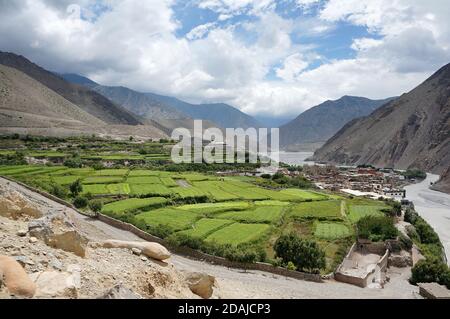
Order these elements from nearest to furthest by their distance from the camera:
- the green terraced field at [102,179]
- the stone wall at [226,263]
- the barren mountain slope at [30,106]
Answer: the stone wall at [226,263], the green terraced field at [102,179], the barren mountain slope at [30,106]

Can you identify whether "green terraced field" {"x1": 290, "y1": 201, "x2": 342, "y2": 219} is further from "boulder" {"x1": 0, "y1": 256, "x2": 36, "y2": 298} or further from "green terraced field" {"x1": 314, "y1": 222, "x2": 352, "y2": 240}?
"boulder" {"x1": 0, "y1": 256, "x2": 36, "y2": 298}

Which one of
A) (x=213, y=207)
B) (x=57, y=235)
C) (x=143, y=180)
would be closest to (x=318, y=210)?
(x=213, y=207)

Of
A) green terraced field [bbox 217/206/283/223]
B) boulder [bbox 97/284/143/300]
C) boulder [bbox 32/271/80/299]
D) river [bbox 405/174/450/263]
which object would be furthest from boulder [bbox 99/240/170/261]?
river [bbox 405/174/450/263]

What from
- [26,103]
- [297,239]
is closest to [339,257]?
[297,239]

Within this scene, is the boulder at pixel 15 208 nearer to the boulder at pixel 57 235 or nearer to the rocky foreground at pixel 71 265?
the rocky foreground at pixel 71 265

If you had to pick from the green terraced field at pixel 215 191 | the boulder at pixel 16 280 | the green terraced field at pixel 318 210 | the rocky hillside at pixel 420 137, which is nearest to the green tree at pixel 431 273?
the green terraced field at pixel 318 210

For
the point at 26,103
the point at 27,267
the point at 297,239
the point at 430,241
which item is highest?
the point at 26,103
